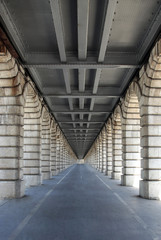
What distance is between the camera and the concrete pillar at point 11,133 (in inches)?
475

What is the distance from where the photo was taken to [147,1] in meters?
8.73

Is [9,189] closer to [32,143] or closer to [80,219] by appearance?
[80,219]

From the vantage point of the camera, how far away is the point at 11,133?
1259 centimetres

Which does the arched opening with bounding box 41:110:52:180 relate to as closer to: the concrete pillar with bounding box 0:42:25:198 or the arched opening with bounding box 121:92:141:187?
the arched opening with bounding box 121:92:141:187

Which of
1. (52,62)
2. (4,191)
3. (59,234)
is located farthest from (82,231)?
(52,62)

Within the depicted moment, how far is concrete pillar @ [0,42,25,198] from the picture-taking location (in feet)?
39.5

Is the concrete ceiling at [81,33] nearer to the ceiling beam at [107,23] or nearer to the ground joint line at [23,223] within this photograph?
the ceiling beam at [107,23]

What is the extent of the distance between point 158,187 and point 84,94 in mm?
7675

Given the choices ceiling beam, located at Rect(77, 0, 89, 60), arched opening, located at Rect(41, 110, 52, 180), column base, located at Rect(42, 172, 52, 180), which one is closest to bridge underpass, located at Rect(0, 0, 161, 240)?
ceiling beam, located at Rect(77, 0, 89, 60)

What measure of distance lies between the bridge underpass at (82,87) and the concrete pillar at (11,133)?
42 mm

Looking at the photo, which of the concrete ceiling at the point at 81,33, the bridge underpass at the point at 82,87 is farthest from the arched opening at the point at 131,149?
the concrete ceiling at the point at 81,33

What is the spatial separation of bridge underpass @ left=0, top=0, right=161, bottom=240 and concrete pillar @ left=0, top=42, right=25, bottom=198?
0.04 metres

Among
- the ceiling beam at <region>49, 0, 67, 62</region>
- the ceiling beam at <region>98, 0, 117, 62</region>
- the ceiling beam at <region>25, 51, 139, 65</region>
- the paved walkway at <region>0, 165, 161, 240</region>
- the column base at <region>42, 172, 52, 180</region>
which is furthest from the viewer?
the column base at <region>42, 172, 52, 180</region>

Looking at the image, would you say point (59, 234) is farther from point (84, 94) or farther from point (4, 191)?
point (84, 94)
